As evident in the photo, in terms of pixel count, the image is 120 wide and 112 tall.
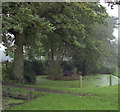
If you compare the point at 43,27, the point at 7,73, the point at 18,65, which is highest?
the point at 43,27

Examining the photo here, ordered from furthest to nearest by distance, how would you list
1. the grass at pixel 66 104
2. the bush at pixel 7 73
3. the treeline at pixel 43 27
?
1. the bush at pixel 7 73
2. the treeline at pixel 43 27
3. the grass at pixel 66 104

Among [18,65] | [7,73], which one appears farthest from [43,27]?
[7,73]

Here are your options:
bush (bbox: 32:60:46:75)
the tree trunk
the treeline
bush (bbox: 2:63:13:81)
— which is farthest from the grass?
bush (bbox: 32:60:46:75)

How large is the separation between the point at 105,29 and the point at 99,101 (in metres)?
15.5

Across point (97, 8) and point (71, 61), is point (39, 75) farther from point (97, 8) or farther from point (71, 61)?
point (97, 8)

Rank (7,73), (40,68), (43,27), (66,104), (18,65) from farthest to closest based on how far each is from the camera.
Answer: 1. (40,68)
2. (7,73)
3. (18,65)
4. (43,27)
5. (66,104)

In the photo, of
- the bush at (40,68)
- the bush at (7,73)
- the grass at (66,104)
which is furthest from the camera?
the bush at (40,68)

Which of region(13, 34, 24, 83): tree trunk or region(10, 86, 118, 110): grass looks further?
region(13, 34, 24, 83): tree trunk

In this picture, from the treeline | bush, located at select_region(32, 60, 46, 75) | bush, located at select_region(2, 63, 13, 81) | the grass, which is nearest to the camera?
the grass

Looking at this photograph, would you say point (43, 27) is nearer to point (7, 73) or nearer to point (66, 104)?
point (66, 104)

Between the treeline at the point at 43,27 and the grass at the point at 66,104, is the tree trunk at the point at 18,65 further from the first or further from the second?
the grass at the point at 66,104

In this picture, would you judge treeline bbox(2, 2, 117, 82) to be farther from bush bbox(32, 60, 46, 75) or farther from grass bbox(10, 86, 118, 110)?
grass bbox(10, 86, 118, 110)

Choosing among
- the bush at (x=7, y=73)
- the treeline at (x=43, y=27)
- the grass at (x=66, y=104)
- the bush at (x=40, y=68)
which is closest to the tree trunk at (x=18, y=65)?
the treeline at (x=43, y=27)

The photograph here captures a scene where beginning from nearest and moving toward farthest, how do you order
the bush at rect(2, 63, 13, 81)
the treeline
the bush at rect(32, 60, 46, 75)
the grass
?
the grass
the treeline
the bush at rect(2, 63, 13, 81)
the bush at rect(32, 60, 46, 75)
